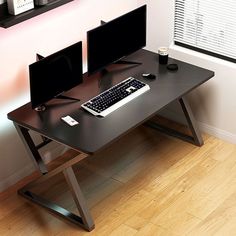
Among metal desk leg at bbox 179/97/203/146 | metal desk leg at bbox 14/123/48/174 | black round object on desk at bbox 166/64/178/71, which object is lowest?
metal desk leg at bbox 179/97/203/146

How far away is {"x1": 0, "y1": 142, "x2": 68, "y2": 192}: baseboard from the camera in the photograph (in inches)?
168

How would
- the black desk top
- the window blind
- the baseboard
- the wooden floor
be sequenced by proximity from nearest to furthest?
the black desk top, the wooden floor, the baseboard, the window blind

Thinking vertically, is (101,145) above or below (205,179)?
above

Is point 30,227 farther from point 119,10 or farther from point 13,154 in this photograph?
point 119,10

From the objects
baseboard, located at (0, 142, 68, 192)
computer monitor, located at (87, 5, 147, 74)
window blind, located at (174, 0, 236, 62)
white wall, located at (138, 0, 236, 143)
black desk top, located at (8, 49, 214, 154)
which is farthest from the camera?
white wall, located at (138, 0, 236, 143)

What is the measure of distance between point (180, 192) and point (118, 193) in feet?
1.40

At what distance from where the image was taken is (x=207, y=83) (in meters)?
4.66

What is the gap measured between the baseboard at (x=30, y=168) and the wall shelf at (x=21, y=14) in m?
1.07

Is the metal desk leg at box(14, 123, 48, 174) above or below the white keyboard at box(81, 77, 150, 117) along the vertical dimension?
Answer: below

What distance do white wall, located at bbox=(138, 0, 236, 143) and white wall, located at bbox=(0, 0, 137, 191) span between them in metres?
0.43

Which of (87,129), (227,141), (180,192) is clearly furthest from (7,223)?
(227,141)

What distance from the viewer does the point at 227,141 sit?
4.70 meters

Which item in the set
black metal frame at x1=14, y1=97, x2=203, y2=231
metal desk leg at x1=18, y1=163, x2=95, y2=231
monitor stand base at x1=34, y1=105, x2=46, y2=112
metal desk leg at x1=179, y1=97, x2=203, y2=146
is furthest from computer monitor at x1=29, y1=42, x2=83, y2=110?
metal desk leg at x1=179, y1=97, x2=203, y2=146

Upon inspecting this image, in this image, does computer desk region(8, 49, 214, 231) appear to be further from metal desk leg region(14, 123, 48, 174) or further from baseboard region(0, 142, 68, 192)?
baseboard region(0, 142, 68, 192)
